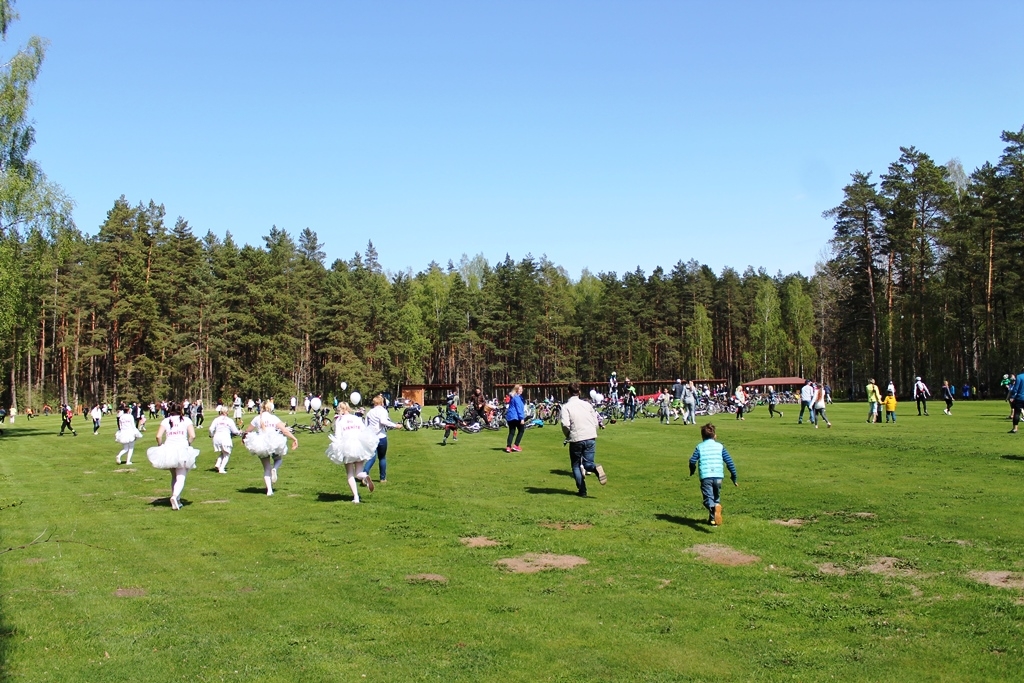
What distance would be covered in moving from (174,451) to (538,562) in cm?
797

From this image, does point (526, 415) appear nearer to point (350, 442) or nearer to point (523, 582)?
point (350, 442)

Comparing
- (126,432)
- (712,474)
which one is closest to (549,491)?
(712,474)

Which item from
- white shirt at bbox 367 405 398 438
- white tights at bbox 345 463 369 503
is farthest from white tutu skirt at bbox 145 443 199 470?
white shirt at bbox 367 405 398 438

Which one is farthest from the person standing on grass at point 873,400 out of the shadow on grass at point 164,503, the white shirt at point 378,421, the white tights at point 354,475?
the shadow on grass at point 164,503

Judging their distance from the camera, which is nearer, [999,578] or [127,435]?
[999,578]

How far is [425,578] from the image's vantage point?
32.8ft

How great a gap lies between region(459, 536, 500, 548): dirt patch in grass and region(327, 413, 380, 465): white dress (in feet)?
12.9

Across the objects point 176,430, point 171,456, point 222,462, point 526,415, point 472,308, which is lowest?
point 222,462

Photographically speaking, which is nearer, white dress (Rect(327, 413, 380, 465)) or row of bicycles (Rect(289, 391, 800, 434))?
white dress (Rect(327, 413, 380, 465))

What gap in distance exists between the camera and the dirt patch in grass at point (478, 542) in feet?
38.5

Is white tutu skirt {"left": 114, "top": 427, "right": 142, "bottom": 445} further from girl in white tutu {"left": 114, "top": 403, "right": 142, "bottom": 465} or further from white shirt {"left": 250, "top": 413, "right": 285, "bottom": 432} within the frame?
white shirt {"left": 250, "top": 413, "right": 285, "bottom": 432}

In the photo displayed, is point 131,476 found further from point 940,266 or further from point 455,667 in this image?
point 940,266

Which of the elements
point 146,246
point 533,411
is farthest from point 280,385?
point 533,411

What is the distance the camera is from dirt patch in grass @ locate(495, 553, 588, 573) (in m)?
10.5
